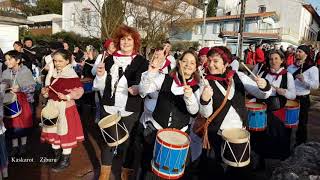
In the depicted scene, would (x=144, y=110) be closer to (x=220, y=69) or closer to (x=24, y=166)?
(x=220, y=69)

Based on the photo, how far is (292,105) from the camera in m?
5.33

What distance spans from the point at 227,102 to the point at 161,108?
0.65 meters

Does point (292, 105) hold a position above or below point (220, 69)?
below

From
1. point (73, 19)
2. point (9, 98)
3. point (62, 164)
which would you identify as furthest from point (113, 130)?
point (73, 19)

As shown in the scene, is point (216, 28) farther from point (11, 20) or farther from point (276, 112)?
point (276, 112)

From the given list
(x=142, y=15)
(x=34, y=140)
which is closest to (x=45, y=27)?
(x=142, y=15)

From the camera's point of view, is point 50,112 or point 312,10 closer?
point 50,112

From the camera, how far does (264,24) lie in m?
38.0

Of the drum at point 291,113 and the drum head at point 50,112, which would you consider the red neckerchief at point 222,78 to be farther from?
the drum head at point 50,112

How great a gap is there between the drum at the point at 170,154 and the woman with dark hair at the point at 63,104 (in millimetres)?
1955

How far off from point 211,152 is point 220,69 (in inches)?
33.3

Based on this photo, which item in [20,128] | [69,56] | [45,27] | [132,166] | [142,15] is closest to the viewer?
[132,166]

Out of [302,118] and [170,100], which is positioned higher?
[170,100]

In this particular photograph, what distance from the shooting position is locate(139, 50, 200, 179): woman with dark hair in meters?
3.55
